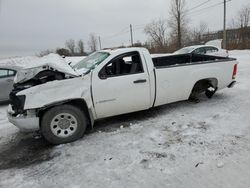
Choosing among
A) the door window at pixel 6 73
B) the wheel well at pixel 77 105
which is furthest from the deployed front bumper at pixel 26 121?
the door window at pixel 6 73

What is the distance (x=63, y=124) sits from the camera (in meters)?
3.84

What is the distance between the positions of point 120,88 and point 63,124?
4.45ft

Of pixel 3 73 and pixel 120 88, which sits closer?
pixel 120 88

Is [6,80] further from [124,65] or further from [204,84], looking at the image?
[204,84]

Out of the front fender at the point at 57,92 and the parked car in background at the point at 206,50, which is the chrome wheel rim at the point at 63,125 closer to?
the front fender at the point at 57,92

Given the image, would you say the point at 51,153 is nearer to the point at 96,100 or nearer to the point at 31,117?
the point at 31,117

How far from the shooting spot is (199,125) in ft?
13.6

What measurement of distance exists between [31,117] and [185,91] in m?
3.57

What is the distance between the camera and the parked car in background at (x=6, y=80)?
7.07m

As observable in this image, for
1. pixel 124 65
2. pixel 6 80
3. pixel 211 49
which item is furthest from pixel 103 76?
pixel 211 49

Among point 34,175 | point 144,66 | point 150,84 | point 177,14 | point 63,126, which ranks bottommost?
point 34,175

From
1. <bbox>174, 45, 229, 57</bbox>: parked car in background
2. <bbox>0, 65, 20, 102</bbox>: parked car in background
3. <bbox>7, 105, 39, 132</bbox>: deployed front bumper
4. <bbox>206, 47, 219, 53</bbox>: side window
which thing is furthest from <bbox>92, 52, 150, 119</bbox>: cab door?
<bbox>206, 47, 219, 53</bbox>: side window

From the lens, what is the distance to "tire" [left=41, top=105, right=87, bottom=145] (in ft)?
12.2

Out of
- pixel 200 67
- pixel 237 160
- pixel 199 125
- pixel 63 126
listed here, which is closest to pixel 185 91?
pixel 200 67
